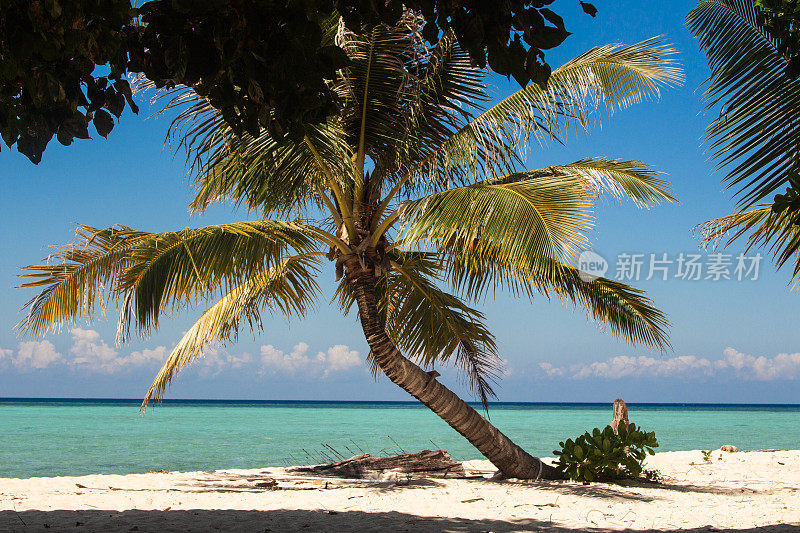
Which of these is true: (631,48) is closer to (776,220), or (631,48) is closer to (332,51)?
(776,220)

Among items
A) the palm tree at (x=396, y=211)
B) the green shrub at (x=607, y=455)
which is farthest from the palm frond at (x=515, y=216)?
the green shrub at (x=607, y=455)

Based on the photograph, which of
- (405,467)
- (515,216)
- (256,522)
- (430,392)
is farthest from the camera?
(405,467)

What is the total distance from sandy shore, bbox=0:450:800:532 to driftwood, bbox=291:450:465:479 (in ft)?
1.28

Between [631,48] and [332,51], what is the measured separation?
492 centimetres

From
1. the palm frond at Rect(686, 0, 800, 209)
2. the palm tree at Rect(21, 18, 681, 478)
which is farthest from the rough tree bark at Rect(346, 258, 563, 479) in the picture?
the palm frond at Rect(686, 0, 800, 209)

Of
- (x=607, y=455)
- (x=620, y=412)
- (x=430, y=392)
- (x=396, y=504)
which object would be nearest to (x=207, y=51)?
(x=396, y=504)

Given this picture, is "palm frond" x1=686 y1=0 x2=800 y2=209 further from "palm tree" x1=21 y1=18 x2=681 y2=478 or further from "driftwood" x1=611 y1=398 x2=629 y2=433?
"driftwood" x1=611 y1=398 x2=629 y2=433

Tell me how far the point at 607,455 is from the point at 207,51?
249 inches

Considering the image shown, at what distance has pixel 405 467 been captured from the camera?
8.01 metres

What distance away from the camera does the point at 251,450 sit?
17.1m

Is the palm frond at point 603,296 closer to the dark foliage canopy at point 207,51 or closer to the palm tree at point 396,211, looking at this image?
the palm tree at point 396,211

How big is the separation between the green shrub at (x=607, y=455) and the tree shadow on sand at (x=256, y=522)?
236 centimetres


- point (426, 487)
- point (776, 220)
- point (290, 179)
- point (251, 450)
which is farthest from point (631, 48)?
point (251, 450)

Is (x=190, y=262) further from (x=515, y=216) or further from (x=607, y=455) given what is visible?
(x=607, y=455)
